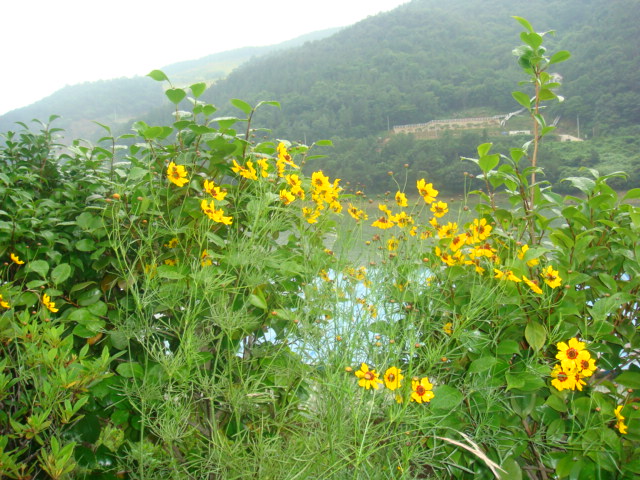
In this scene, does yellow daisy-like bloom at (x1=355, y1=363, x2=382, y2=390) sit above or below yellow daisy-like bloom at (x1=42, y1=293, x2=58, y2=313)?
below

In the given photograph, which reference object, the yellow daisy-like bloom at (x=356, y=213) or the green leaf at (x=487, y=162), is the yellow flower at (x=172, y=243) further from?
the green leaf at (x=487, y=162)

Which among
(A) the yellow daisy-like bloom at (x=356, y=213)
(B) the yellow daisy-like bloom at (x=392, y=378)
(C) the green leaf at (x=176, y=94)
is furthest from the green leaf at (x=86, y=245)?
(B) the yellow daisy-like bloom at (x=392, y=378)

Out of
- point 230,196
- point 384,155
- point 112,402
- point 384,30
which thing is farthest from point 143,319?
point 384,30

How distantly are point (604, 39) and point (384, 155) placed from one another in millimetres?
4867

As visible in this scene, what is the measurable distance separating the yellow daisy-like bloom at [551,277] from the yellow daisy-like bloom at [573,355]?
0.37ft

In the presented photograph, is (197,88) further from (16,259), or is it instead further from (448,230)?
(448,230)

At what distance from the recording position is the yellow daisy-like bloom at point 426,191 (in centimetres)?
109

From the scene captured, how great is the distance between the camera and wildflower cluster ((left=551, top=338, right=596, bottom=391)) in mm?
815

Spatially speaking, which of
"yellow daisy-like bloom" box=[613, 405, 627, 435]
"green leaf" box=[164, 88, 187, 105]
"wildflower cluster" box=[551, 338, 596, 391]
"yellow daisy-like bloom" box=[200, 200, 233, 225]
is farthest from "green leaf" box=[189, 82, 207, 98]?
"yellow daisy-like bloom" box=[613, 405, 627, 435]

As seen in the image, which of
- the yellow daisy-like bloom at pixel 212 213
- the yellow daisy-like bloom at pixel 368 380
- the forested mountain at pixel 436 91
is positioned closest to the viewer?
the yellow daisy-like bloom at pixel 368 380

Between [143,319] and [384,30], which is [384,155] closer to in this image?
[143,319]

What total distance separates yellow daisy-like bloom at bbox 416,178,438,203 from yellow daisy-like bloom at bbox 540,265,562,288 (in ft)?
1.04

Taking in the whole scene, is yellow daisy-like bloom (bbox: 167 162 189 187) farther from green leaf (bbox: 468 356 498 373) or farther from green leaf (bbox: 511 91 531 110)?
green leaf (bbox: 511 91 531 110)

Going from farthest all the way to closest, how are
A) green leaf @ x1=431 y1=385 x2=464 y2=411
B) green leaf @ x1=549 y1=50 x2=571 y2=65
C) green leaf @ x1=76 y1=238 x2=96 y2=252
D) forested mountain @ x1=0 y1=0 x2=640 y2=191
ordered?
forested mountain @ x1=0 y1=0 x2=640 y2=191 < green leaf @ x1=549 y1=50 x2=571 y2=65 < green leaf @ x1=76 y1=238 x2=96 y2=252 < green leaf @ x1=431 y1=385 x2=464 y2=411
